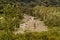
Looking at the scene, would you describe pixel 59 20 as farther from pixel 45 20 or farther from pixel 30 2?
pixel 30 2

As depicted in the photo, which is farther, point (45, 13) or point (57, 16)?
point (45, 13)

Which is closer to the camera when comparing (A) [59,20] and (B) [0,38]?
(B) [0,38]

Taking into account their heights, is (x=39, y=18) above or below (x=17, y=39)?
below

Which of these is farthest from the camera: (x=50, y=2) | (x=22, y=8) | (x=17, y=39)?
(x=50, y=2)

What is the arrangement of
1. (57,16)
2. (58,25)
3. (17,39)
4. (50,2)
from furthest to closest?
(50,2) < (57,16) < (58,25) < (17,39)

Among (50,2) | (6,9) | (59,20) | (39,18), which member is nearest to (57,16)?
(59,20)

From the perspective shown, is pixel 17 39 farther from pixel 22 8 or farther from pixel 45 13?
pixel 22 8

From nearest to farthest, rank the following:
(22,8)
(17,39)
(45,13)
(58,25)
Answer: (17,39) < (58,25) < (45,13) < (22,8)

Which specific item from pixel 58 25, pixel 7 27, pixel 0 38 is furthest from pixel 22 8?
pixel 0 38

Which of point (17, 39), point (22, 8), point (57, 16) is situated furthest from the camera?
point (22, 8)
